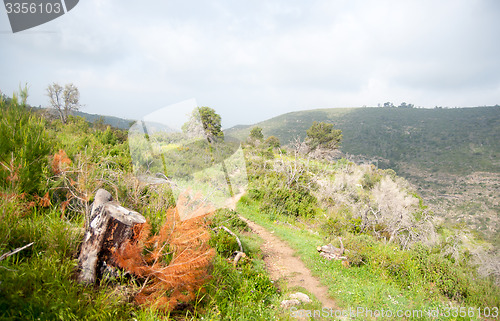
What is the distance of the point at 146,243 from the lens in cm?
268

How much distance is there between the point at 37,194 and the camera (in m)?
3.33

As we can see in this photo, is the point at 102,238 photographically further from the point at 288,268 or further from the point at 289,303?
the point at 288,268

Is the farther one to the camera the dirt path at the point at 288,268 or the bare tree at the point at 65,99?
the bare tree at the point at 65,99

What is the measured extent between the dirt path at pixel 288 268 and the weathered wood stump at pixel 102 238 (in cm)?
403

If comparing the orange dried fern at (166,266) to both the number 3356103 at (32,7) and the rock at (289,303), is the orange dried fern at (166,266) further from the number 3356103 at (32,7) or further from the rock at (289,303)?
the number 3356103 at (32,7)

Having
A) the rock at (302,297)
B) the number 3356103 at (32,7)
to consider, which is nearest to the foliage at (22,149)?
the number 3356103 at (32,7)

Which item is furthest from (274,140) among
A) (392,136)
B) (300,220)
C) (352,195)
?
(392,136)

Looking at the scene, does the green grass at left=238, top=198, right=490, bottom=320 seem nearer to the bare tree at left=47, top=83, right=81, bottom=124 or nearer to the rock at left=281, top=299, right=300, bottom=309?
the rock at left=281, top=299, right=300, bottom=309

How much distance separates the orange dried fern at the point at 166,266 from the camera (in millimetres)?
2387

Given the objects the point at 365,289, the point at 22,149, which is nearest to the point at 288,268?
the point at 365,289

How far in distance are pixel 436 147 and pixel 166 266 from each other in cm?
6487

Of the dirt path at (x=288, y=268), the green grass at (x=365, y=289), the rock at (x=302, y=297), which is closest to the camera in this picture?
the rock at (x=302, y=297)

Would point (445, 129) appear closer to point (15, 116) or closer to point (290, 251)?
point (290, 251)

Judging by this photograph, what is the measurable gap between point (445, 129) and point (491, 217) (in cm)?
4446
